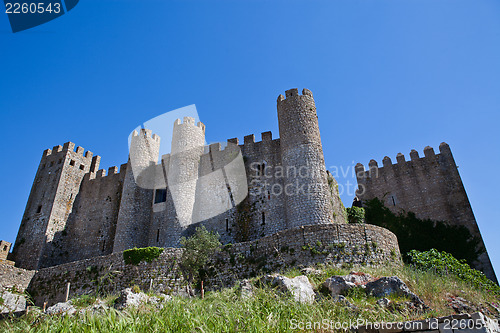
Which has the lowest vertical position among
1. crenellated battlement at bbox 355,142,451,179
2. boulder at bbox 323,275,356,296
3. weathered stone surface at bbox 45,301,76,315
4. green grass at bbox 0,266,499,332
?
green grass at bbox 0,266,499,332

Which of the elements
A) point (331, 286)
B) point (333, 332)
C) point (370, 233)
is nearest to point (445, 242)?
point (370, 233)

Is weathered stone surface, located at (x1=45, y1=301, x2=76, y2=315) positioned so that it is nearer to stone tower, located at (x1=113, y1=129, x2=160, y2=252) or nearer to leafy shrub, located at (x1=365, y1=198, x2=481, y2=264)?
stone tower, located at (x1=113, y1=129, x2=160, y2=252)

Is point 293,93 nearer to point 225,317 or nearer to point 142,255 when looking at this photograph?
point 142,255

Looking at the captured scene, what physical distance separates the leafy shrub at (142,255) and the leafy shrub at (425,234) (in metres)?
13.8

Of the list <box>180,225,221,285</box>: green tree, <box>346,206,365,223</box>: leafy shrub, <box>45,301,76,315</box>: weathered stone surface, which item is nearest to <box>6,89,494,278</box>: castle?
<box>346,206,365,223</box>: leafy shrub

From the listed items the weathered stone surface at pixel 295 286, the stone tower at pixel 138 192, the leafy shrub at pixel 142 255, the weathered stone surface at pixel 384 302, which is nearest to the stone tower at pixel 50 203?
the stone tower at pixel 138 192

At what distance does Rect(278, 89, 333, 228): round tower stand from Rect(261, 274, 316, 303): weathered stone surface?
7.48m

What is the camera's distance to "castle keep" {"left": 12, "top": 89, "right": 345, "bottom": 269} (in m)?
20.9

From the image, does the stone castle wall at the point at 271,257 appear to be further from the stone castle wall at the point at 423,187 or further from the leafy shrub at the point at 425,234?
the stone castle wall at the point at 423,187

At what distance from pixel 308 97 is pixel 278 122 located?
2.36 metres

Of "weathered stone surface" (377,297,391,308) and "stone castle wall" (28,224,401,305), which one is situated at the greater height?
"stone castle wall" (28,224,401,305)

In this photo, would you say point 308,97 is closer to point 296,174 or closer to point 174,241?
point 296,174

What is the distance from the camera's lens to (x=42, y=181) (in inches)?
1168

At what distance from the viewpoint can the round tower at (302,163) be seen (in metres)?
19.1
